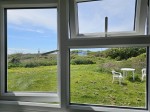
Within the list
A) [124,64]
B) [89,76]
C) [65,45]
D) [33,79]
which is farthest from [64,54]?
[124,64]

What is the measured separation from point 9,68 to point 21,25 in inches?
18.7

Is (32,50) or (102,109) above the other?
(32,50)

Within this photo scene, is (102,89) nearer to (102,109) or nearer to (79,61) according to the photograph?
(102,109)

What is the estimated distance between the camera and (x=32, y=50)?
1.99m

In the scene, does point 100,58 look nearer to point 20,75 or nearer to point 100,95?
point 100,95

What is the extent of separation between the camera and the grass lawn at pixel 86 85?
1.69m

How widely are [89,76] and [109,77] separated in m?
0.19

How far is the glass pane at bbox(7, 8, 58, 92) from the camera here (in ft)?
6.39

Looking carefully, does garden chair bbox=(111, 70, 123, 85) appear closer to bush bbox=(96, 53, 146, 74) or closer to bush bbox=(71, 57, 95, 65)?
bush bbox=(96, 53, 146, 74)

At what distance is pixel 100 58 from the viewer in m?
1.79

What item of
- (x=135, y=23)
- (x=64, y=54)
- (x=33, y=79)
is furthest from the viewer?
(x=33, y=79)

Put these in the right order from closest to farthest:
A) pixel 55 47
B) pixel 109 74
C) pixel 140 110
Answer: pixel 140 110 < pixel 109 74 < pixel 55 47

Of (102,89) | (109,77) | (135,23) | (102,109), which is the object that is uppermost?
(135,23)

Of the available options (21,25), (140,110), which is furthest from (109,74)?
(21,25)
